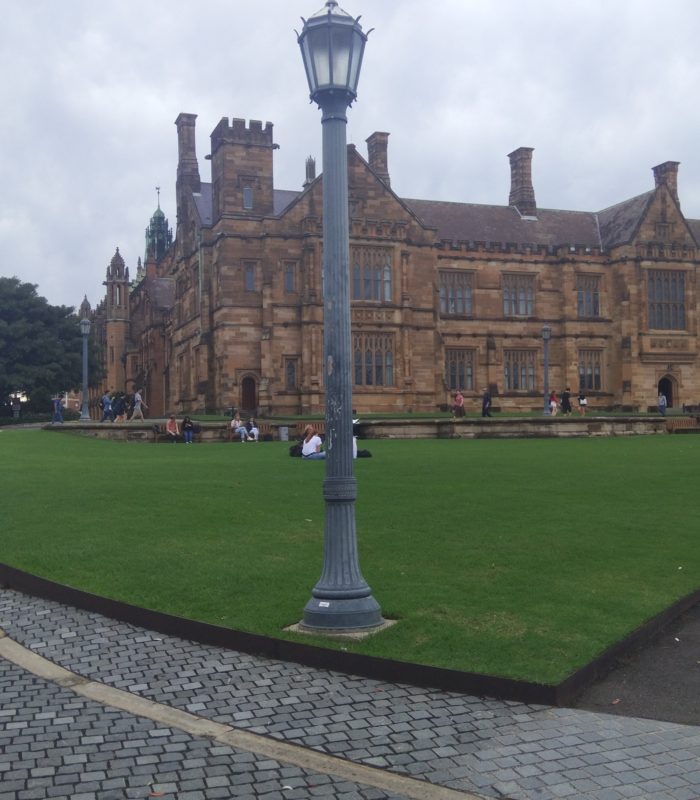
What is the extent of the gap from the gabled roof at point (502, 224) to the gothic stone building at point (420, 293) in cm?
13

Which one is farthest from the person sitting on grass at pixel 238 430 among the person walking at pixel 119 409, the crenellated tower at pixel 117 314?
the crenellated tower at pixel 117 314

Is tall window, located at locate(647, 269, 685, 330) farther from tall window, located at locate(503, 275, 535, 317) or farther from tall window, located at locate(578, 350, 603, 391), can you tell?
tall window, located at locate(503, 275, 535, 317)

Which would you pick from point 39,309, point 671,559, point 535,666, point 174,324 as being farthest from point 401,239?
point 535,666

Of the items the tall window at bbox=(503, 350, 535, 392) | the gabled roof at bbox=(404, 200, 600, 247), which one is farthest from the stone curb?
the gabled roof at bbox=(404, 200, 600, 247)

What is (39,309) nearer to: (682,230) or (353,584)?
(682,230)

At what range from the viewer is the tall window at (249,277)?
4775 centimetres

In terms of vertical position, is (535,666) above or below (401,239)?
below

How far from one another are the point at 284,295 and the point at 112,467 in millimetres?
28373

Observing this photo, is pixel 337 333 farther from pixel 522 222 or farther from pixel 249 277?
pixel 522 222

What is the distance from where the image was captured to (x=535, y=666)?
6.69 meters

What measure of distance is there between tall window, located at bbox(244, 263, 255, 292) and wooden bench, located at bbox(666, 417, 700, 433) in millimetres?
22335

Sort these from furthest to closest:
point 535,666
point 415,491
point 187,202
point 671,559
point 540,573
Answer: point 187,202 < point 415,491 < point 671,559 < point 540,573 < point 535,666

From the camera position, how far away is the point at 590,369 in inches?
2215

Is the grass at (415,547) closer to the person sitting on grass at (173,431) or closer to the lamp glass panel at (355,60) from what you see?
the lamp glass panel at (355,60)
